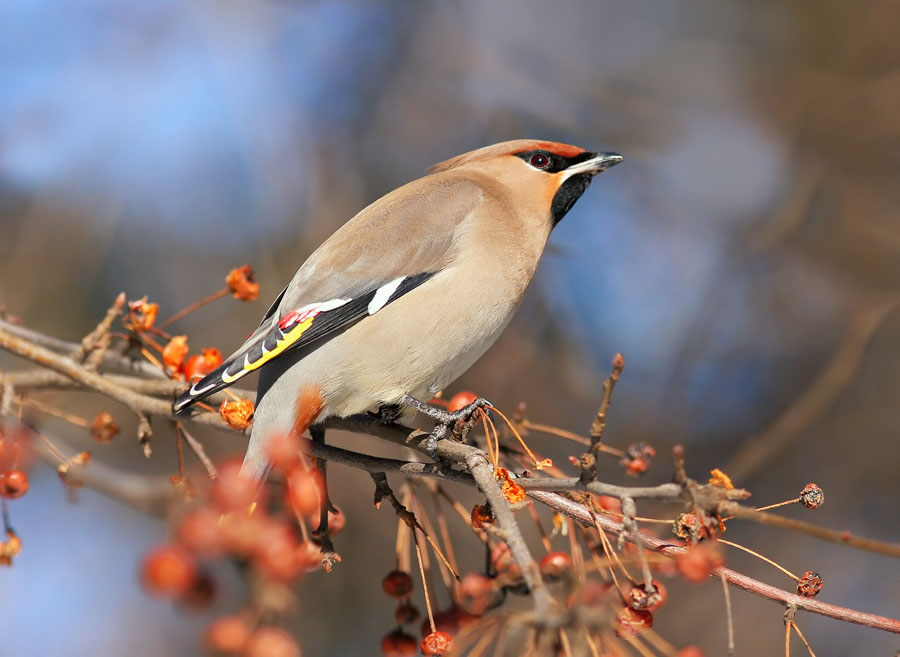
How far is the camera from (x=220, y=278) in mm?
5941

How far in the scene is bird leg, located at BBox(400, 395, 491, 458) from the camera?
2500 mm

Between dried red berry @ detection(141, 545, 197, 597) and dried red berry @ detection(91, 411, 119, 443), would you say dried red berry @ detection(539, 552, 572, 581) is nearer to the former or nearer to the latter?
dried red berry @ detection(141, 545, 197, 597)

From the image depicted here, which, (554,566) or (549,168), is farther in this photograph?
(549,168)

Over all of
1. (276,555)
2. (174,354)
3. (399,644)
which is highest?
(276,555)

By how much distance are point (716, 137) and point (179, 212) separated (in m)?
3.68

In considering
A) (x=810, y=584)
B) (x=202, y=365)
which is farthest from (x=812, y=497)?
(x=202, y=365)

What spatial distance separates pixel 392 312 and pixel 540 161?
1.12 m

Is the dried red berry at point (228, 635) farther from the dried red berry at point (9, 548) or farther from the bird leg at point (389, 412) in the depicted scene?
the bird leg at point (389, 412)

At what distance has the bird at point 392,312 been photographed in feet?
9.11

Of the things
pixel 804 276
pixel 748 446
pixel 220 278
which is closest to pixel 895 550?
pixel 748 446

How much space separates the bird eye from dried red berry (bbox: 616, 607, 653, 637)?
2177 mm

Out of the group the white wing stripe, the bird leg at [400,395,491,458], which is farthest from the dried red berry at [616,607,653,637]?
the white wing stripe

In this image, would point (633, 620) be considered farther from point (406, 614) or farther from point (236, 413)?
point (236, 413)

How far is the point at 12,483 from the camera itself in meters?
2.48
